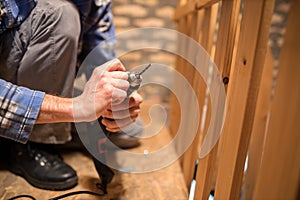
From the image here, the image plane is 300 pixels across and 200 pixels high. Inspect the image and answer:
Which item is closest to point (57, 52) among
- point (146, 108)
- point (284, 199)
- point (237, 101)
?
point (237, 101)

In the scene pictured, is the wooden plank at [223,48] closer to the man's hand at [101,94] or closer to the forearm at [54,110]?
the man's hand at [101,94]

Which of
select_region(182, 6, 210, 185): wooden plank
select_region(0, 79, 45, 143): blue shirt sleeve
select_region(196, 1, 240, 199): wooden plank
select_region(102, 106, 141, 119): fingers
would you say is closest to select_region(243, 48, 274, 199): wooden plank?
select_region(182, 6, 210, 185): wooden plank

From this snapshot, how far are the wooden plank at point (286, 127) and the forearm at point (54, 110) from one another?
41cm

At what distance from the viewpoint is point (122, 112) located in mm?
666

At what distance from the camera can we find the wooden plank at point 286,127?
0.36 m

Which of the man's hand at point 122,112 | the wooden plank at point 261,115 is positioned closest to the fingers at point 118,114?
the man's hand at point 122,112

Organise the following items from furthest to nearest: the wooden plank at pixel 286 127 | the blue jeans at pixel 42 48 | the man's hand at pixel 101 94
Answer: the blue jeans at pixel 42 48 → the man's hand at pixel 101 94 → the wooden plank at pixel 286 127

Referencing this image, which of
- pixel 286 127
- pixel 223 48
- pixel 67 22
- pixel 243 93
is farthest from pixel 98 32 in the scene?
pixel 286 127

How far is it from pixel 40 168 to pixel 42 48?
0.33 m

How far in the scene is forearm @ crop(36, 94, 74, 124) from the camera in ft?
2.00

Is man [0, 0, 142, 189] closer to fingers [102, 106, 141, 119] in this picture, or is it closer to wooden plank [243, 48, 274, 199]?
fingers [102, 106, 141, 119]

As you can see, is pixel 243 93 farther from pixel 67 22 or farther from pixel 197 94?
pixel 67 22

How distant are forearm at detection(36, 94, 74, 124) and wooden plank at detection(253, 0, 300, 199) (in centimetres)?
41

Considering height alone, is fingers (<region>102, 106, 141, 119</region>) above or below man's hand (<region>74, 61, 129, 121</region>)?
below
